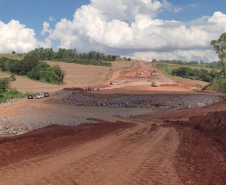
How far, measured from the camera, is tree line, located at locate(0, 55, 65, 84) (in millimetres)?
85062

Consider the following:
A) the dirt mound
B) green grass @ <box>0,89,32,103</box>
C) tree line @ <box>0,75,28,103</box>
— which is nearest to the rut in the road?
the dirt mound

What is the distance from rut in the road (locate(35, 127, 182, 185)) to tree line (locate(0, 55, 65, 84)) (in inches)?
2977

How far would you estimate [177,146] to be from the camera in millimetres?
12633

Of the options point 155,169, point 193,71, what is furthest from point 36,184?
point 193,71

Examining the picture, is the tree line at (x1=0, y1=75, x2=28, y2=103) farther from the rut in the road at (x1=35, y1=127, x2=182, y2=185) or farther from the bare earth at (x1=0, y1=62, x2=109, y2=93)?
the rut in the road at (x1=35, y1=127, x2=182, y2=185)

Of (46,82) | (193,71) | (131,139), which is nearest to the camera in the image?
(131,139)

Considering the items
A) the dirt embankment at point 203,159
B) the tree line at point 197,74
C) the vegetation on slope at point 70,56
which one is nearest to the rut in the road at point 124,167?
the dirt embankment at point 203,159

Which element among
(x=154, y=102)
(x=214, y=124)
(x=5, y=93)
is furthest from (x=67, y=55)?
(x=214, y=124)

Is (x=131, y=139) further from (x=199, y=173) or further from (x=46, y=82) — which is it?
(x=46, y=82)

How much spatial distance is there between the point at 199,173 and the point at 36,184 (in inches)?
207

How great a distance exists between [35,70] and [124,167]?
86155 millimetres

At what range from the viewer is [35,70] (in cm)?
8969

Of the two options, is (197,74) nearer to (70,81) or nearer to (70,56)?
(70,81)

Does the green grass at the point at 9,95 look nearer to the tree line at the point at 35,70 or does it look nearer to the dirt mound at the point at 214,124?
the tree line at the point at 35,70
